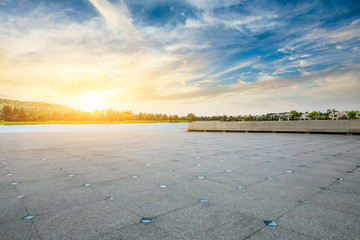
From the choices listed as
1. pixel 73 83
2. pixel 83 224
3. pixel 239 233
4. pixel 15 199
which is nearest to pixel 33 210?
pixel 15 199

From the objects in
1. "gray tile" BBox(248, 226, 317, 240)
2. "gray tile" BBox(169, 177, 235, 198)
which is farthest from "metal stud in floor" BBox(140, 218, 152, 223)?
"gray tile" BBox(248, 226, 317, 240)

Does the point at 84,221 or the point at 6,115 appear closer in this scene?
the point at 84,221

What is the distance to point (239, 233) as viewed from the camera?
251 centimetres

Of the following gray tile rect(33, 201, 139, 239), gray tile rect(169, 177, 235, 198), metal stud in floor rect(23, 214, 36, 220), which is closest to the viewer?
gray tile rect(33, 201, 139, 239)

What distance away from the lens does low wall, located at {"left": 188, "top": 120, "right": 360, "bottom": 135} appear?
1759 centimetres

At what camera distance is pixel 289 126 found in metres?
20.6

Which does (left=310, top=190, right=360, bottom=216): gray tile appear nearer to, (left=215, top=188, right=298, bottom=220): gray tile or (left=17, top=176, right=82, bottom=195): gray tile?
(left=215, top=188, right=298, bottom=220): gray tile

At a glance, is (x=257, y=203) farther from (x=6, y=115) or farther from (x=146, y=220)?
(x=6, y=115)

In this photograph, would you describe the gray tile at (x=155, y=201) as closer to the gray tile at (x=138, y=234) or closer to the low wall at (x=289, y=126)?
the gray tile at (x=138, y=234)

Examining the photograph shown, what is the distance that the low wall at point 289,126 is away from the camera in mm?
Answer: 17594

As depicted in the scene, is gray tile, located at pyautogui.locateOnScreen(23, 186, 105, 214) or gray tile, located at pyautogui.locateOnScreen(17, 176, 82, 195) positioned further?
gray tile, located at pyautogui.locateOnScreen(17, 176, 82, 195)

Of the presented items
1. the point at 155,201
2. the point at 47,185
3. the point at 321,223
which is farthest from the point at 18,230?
the point at 321,223

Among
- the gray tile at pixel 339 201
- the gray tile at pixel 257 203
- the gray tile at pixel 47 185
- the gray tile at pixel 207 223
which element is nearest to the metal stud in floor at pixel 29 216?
the gray tile at pixel 47 185

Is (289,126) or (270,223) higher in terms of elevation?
(289,126)
